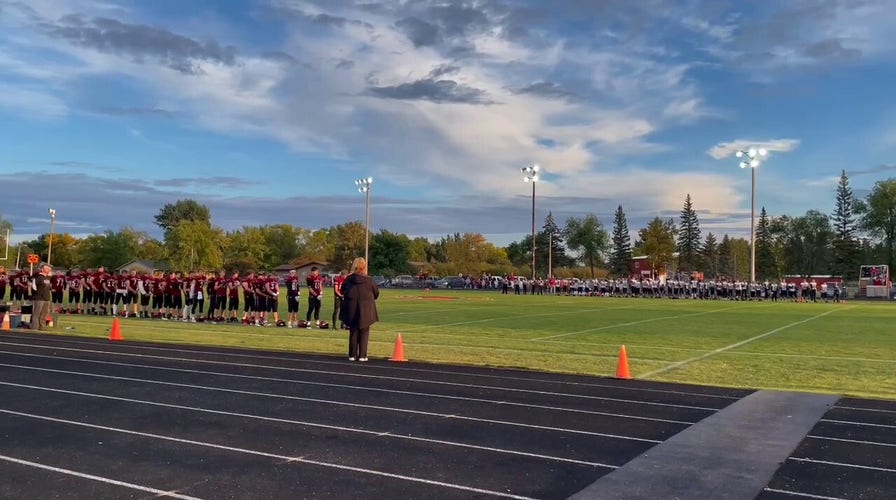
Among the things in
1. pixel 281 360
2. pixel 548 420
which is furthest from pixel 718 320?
pixel 548 420

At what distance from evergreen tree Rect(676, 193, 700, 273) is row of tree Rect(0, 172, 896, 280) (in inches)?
6.0

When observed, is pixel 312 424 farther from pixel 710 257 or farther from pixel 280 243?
pixel 280 243

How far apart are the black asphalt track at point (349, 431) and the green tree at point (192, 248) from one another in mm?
97169

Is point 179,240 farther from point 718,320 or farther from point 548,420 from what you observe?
point 548,420

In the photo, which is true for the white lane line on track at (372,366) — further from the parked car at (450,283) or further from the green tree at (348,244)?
the green tree at (348,244)

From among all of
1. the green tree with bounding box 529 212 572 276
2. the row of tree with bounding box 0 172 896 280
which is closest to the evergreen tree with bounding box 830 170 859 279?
the row of tree with bounding box 0 172 896 280

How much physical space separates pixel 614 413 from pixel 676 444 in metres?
1.58

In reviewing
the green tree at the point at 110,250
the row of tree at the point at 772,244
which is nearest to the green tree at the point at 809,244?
the row of tree at the point at 772,244

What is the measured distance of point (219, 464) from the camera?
248 inches

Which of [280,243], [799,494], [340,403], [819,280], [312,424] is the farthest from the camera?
[280,243]

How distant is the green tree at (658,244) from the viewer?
352 ft

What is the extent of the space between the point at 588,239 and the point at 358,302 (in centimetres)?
10710

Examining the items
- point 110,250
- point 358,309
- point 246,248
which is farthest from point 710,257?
point 358,309

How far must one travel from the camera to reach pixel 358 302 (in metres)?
13.1
